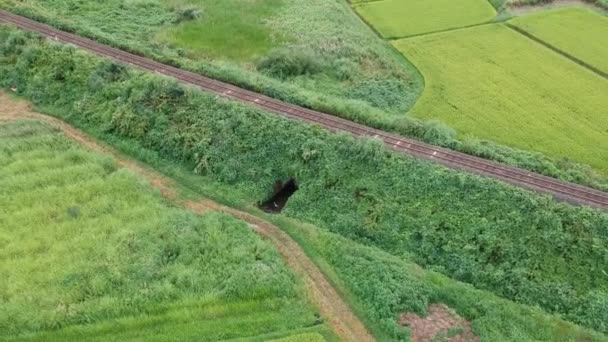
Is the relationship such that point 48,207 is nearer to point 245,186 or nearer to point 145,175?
point 145,175

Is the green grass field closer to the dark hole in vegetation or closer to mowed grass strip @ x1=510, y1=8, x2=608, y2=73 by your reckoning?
the dark hole in vegetation

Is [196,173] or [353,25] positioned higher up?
[353,25]

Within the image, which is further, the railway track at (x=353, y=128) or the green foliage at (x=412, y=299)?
the railway track at (x=353, y=128)

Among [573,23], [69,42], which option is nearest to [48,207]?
[69,42]

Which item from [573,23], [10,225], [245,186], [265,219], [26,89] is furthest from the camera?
[573,23]

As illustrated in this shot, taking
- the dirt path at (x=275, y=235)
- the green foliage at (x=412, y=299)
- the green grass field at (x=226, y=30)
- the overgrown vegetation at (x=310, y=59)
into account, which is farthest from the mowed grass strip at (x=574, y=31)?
the dirt path at (x=275, y=235)

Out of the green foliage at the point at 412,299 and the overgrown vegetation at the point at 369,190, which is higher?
the overgrown vegetation at the point at 369,190

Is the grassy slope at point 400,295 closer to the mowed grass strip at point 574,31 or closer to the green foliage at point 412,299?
the green foliage at point 412,299

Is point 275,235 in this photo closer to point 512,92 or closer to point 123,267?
point 123,267
